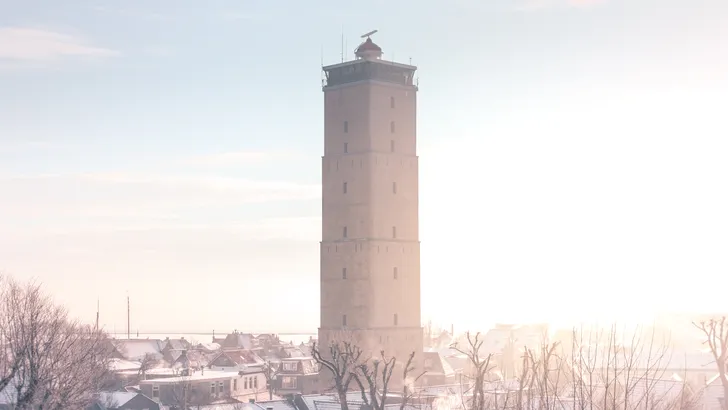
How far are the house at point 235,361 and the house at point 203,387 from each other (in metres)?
3.83

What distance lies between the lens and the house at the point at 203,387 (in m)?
67.2

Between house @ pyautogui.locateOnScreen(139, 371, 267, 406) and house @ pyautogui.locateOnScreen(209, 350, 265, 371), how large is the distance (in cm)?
383

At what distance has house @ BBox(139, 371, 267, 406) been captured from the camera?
67.2 m

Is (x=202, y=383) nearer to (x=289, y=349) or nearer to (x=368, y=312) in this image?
(x=368, y=312)

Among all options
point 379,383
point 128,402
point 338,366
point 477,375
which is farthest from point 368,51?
point 477,375

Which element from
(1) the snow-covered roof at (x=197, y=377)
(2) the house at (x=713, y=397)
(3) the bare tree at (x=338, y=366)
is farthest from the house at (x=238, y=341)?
(2) the house at (x=713, y=397)

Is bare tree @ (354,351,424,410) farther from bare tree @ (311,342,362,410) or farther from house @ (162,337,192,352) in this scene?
house @ (162,337,192,352)

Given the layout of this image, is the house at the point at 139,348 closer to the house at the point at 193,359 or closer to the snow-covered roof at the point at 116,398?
the house at the point at 193,359

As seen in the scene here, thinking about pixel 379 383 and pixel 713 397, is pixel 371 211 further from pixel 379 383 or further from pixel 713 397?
pixel 713 397

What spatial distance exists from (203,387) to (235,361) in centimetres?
1714

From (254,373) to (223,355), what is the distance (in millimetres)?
7562

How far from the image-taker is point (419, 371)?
70.2m

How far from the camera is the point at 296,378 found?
265 ft

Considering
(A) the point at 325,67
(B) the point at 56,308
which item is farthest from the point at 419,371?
(B) the point at 56,308
